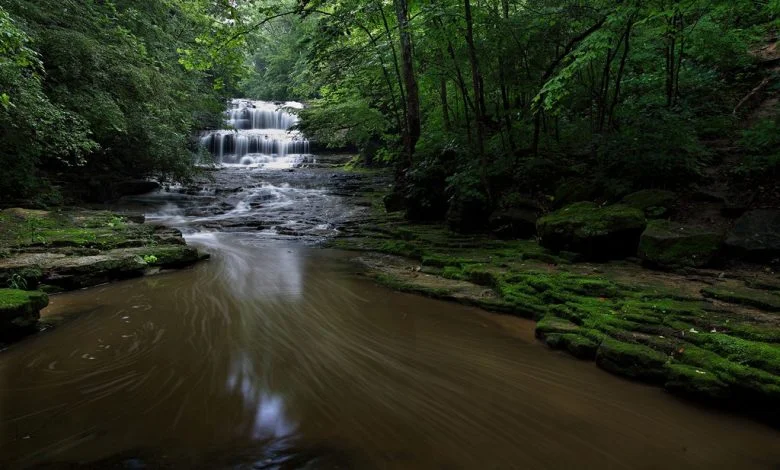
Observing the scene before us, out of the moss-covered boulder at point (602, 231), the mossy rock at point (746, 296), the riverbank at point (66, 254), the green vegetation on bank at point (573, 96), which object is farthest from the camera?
the green vegetation on bank at point (573, 96)

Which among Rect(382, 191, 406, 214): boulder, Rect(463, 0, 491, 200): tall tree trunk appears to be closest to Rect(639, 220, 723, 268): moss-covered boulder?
Rect(463, 0, 491, 200): tall tree trunk

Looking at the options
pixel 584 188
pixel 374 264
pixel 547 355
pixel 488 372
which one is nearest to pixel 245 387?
pixel 488 372

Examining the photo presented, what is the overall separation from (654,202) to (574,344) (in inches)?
156

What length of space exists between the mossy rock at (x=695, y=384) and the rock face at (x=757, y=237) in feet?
9.99

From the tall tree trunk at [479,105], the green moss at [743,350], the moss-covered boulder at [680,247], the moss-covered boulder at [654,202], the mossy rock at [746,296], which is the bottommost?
the green moss at [743,350]

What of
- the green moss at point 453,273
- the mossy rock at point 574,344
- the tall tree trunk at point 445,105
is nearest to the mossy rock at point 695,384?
the mossy rock at point 574,344

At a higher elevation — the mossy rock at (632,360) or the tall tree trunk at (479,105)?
the tall tree trunk at (479,105)

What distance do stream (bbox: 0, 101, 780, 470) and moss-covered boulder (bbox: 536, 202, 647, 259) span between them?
2.19 metres

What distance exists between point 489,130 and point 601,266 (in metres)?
5.62

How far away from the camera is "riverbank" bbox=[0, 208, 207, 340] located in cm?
427

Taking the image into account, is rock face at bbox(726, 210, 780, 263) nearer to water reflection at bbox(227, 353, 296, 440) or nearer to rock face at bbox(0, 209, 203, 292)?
water reflection at bbox(227, 353, 296, 440)

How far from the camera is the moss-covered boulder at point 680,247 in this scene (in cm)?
→ 533

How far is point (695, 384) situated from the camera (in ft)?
9.88

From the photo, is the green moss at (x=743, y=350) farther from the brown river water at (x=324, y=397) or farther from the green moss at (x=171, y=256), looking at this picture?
the green moss at (x=171, y=256)
